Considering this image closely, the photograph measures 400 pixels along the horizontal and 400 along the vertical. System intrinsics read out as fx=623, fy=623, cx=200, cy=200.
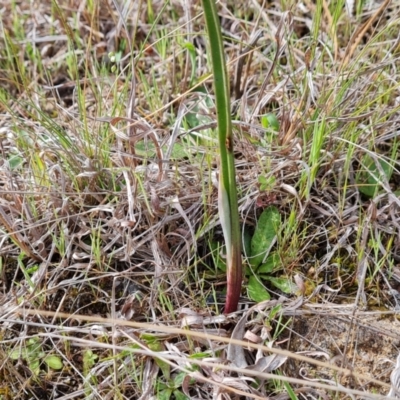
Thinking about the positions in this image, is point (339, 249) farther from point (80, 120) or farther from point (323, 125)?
point (80, 120)

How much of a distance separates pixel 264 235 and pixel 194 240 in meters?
0.14

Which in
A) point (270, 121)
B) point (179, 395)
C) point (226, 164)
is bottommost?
point (179, 395)

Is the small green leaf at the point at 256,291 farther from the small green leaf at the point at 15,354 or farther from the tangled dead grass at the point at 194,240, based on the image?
the small green leaf at the point at 15,354

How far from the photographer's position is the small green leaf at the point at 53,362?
1087 millimetres

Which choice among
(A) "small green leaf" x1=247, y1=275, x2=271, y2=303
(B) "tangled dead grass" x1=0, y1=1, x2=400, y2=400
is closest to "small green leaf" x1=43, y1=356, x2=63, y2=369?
(B) "tangled dead grass" x1=0, y1=1, x2=400, y2=400

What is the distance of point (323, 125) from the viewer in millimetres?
1156

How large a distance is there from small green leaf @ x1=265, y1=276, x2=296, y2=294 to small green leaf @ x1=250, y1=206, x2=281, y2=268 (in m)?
0.05

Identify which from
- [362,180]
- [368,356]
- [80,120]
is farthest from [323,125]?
[80,120]

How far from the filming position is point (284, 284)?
3.75ft

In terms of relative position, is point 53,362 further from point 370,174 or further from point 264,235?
point 370,174

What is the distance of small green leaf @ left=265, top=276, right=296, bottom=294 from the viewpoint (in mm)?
1134

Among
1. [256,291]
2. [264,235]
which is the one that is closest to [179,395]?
[256,291]

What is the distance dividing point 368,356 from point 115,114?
2.31 feet

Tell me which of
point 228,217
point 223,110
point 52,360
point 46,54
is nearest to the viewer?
point 223,110
